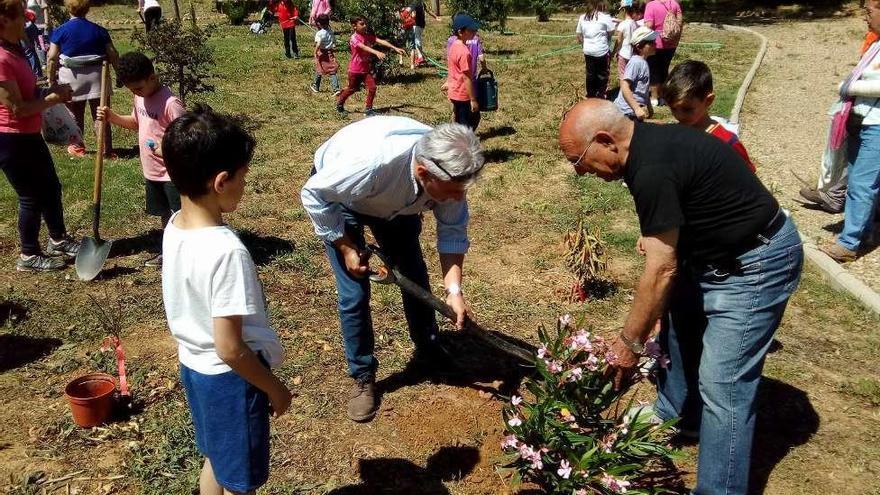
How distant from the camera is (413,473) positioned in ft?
11.3

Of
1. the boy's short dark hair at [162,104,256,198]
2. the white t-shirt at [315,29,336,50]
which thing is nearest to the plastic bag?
the white t-shirt at [315,29,336,50]

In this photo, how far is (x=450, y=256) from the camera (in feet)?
11.2

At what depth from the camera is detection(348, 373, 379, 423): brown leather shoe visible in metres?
3.78

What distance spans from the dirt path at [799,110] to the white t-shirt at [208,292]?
4808 mm

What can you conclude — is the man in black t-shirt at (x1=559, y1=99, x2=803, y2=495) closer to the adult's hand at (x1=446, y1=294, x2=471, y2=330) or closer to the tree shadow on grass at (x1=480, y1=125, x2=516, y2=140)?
the adult's hand at (x1=446, y1=294, x2=471, y2=330)

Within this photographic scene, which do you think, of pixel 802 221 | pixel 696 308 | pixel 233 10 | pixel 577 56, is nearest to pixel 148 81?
pixel 696 308

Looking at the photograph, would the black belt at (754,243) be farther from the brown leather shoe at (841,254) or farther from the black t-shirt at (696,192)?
the brown leather shoe at (841,254)

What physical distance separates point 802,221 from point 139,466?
5.68m

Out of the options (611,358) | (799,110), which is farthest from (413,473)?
(799,110)

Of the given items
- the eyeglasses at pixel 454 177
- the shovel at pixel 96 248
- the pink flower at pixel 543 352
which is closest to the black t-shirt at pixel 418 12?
the shovel at pixel 96 248

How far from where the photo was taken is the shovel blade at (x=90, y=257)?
17.6ft

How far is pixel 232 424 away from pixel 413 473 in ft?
4.38

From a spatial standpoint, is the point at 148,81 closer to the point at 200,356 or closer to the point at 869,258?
the point at 200,356

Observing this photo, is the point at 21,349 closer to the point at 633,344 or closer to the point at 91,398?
the point at 91,398
